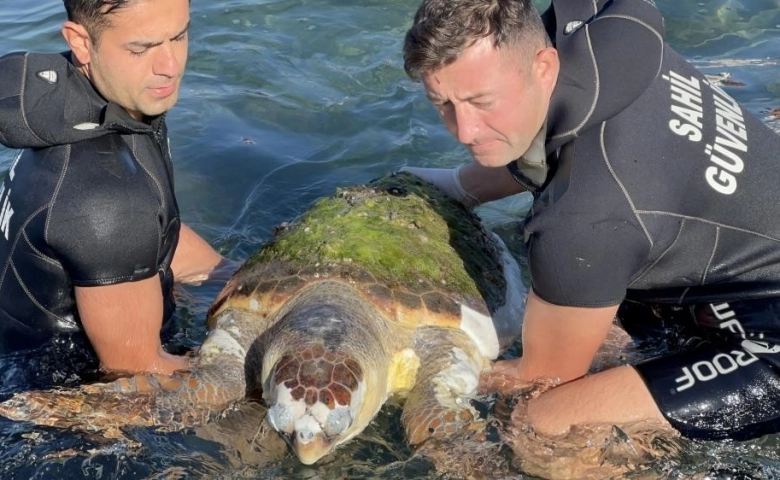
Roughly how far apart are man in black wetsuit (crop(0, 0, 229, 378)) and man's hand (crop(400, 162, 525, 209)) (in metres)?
2.00

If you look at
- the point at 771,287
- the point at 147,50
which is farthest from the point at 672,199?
the point at 147,50

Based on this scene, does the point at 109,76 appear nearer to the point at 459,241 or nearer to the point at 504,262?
the point at 459,241

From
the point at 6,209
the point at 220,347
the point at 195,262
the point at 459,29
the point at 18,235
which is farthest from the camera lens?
the point at 195,262

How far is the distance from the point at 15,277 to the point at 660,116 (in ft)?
10.0

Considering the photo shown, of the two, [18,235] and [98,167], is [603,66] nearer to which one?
[98,167]

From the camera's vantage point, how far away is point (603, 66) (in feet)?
11.3

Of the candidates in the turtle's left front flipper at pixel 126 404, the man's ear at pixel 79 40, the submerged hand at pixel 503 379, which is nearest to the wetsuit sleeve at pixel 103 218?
the man's ear at pixel 79 40

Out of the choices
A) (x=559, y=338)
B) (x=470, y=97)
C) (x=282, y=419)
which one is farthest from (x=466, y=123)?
(x=282, y=419)

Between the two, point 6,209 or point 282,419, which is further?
point 6,209

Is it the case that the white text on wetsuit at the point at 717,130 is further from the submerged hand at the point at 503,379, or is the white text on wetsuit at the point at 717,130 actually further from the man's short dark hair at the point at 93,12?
the man's short dark hair at the point at 93,12

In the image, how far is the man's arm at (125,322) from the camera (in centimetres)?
368

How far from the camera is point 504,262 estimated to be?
17.0 ft

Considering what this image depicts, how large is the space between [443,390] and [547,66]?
165cm

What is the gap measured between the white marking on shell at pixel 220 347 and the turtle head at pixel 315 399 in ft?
2.08
